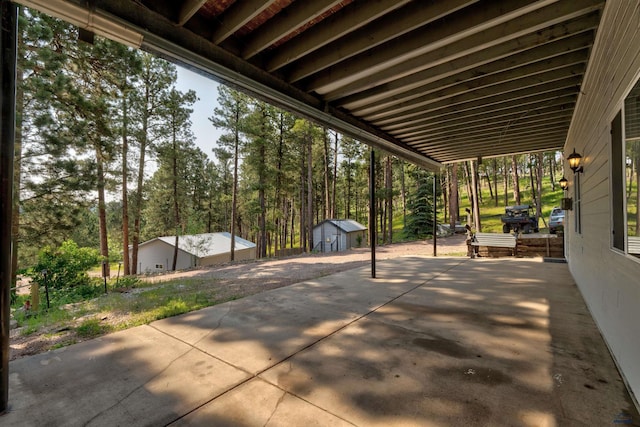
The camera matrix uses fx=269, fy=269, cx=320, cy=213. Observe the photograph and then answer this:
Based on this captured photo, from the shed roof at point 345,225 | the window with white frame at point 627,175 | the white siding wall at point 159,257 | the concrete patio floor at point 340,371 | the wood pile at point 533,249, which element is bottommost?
the white siding wall at point 159,257

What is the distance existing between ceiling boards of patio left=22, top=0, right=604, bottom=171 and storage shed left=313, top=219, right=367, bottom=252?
15.7m

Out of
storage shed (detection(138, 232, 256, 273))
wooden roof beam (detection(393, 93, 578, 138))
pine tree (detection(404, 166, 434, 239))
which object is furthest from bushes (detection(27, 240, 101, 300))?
pine tree (detection(404, 166, 434, 239))

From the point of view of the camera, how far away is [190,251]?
17125 mm

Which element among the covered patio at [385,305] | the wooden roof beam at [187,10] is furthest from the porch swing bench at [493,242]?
the wooden roof beam at [187,10]

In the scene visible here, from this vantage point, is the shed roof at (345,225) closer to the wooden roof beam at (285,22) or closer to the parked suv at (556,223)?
the parked suv at (556,223)

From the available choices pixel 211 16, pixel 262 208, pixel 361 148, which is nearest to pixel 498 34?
pixel 211 16

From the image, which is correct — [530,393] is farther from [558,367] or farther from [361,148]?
[361,148]

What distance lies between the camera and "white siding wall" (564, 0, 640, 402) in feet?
6.41

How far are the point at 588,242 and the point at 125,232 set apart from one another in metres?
17.1

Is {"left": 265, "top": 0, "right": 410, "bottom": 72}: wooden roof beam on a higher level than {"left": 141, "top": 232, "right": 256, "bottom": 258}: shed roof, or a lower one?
higher

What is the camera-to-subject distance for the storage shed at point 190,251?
17172mm

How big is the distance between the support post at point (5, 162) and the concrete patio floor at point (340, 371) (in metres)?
0.39

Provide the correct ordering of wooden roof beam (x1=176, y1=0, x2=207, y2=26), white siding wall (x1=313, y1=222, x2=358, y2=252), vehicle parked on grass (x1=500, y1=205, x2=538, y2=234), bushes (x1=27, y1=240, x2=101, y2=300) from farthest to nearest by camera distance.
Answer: white siding wall (x1=313, y1=222, x2=358, y2=252) → vehicle parked on grass (x1=500, y1=205, x2=538, y2=234) → bushes (x1=27, y1=240, x2=101, y2=300) → wooden roof beam (x1=176, y1=0, x2=207, y2=26)

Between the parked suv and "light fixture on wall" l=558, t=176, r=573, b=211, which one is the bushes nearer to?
"light fixture on wall" l=558, t=176, r=573, b=211
